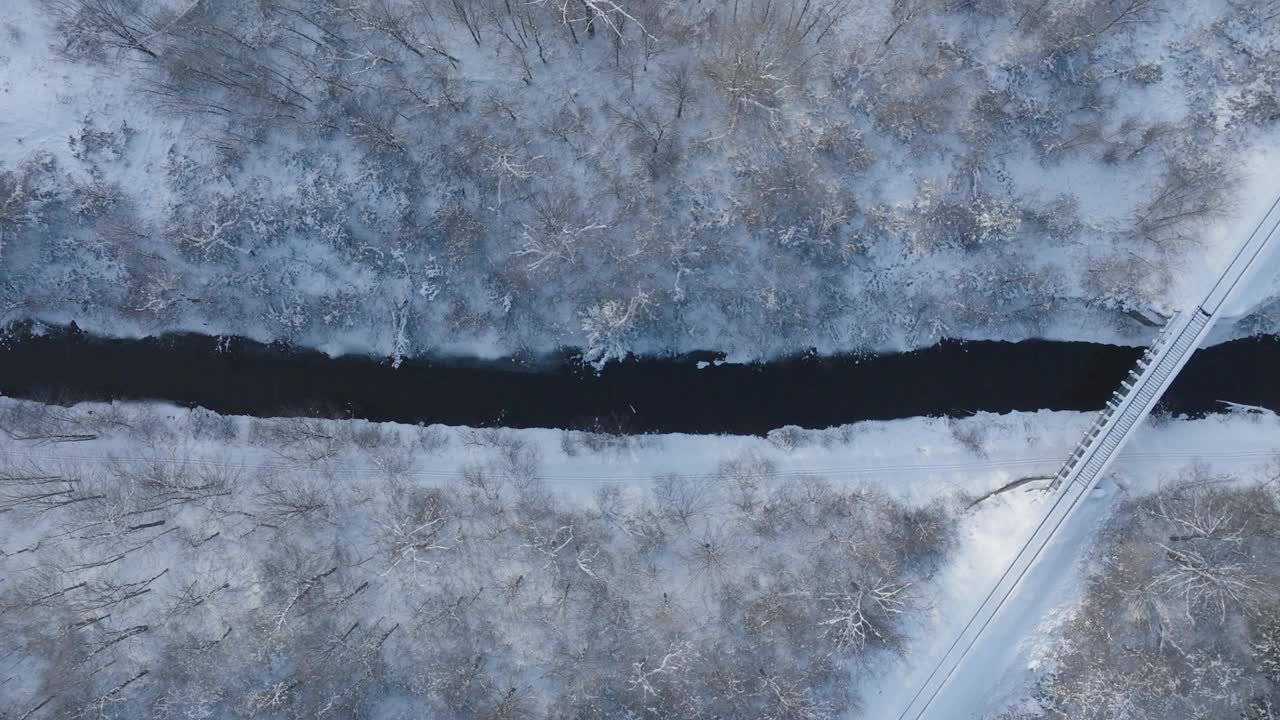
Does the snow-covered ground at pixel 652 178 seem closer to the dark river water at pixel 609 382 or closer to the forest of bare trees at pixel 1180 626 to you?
the dark river water at pixel 609 382

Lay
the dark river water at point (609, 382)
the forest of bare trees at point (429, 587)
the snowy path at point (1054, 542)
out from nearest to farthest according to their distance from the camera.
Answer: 1. the snowy path at point (1054, 542)
2. the forest of bare trees at point (429, 587)
3. the dark river water at point (609, 382)

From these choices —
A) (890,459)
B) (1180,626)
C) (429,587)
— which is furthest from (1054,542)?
(429,587)

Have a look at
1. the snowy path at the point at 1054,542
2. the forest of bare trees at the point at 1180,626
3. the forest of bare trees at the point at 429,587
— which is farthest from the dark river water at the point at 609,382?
the forest of bare trees at the point at 1180,626

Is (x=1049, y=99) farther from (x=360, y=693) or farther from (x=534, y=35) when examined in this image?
(x=360, y=693)

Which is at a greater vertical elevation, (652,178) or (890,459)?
(652,178)

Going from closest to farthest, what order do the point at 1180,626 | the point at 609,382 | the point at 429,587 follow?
the point at 1180,626 → the point at 429,587 → the point at 609,382

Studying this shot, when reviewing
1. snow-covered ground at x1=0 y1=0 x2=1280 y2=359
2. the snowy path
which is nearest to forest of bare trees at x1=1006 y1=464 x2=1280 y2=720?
the snowy path

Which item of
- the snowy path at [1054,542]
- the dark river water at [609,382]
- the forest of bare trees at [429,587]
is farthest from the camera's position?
the dark river water at [609,382]

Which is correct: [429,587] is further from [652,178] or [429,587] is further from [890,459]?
[890,459]

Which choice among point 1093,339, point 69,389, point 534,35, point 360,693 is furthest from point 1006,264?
point 69,389

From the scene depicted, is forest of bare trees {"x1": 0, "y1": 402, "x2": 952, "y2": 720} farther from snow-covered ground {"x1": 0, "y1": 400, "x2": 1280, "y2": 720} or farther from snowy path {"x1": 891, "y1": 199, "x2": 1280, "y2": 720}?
snowy path {"x1": 891, "y1": 199, "x2": 1280, "y2": 720}
